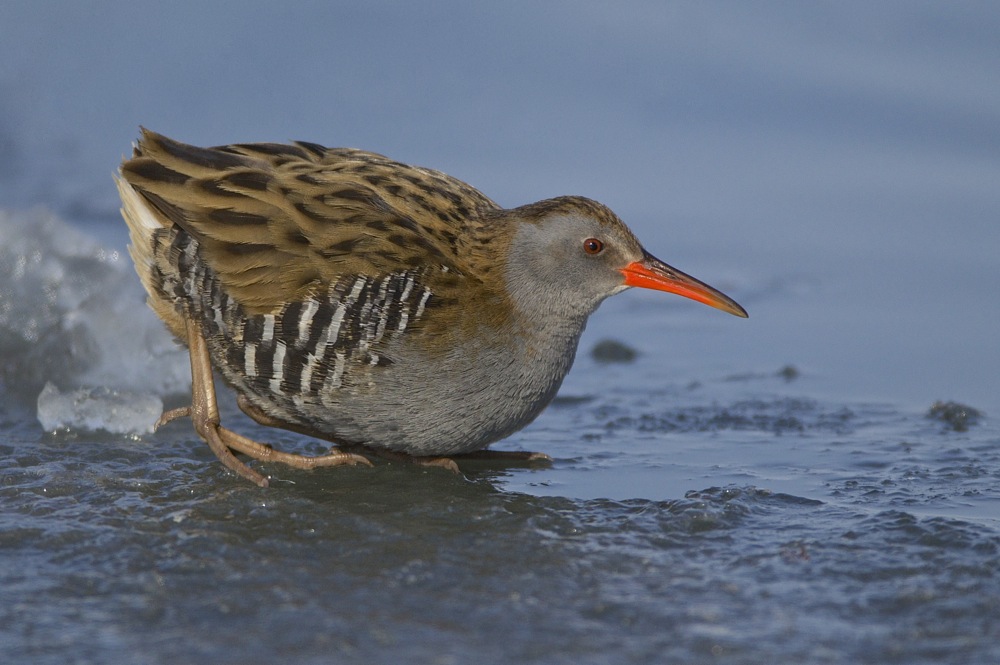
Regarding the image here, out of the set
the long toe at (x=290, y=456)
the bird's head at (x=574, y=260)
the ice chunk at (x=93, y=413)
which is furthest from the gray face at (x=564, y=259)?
the ice chunk at (x=93, y=413)

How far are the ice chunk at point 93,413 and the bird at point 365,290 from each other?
476 mm

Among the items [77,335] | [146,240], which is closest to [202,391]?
[146,240]

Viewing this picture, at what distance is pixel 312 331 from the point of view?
4.66 meters

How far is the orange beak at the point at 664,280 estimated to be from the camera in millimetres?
4996

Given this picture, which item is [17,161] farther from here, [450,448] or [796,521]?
[796,521]

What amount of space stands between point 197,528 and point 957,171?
5.82 meters

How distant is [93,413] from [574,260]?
2.15 metres

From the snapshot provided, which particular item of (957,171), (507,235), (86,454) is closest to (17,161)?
(86,454)

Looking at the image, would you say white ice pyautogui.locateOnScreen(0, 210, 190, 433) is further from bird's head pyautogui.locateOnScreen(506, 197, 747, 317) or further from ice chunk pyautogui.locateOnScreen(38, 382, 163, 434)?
bird's head pyautogui.locateOnScreen(506, 197, 747, 317)

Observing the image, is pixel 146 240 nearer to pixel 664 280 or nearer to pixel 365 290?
pixel 365 290

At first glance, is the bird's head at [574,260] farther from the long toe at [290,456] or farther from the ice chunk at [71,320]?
the ice chunk at [71,320]

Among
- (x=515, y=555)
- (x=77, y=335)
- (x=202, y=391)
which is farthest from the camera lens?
(x=77, y=335)

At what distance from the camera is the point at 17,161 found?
9.73m

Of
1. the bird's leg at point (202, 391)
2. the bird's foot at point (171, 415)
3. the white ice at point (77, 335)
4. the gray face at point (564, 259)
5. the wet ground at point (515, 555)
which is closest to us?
the wet ground at point (515, 555)
